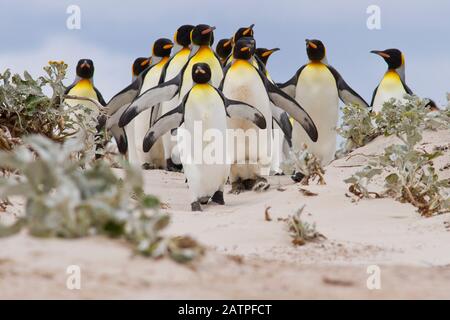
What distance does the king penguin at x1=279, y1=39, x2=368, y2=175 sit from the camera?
11414 millimetres

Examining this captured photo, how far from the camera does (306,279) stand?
11.1ft

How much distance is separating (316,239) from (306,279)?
1860mm

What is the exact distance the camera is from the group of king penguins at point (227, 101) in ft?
28.0

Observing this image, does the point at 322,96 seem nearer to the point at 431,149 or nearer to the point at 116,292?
the point at 431,149

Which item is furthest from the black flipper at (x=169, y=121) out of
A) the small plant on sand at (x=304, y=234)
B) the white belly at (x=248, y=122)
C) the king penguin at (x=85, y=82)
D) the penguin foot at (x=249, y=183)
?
the king penguin at (x=85, y=82)

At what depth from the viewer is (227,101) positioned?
29.3ft

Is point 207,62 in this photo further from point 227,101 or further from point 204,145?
point 204,145

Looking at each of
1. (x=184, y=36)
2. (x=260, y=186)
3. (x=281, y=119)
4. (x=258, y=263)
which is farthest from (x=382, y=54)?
(x=258, y=263)

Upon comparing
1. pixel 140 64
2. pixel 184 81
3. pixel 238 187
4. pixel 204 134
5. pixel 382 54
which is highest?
pixel 382 54

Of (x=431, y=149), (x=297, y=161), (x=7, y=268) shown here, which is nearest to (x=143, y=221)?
(x=7, y=268)

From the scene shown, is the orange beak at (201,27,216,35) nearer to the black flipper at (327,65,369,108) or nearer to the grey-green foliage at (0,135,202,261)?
the black flipper at (327,65,369,108)

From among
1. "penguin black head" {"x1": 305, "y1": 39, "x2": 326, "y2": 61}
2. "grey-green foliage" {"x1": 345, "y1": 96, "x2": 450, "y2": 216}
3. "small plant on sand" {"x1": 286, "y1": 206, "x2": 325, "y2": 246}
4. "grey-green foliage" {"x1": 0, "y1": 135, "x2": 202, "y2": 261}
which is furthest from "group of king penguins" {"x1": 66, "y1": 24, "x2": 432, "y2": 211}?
"grey-green foliage" {"x1": 0, "y1": 135, "x2": 202, "y2": 261}

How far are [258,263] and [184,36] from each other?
28.3 ft

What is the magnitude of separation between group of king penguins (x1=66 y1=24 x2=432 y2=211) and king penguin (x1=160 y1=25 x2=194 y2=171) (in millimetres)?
12
